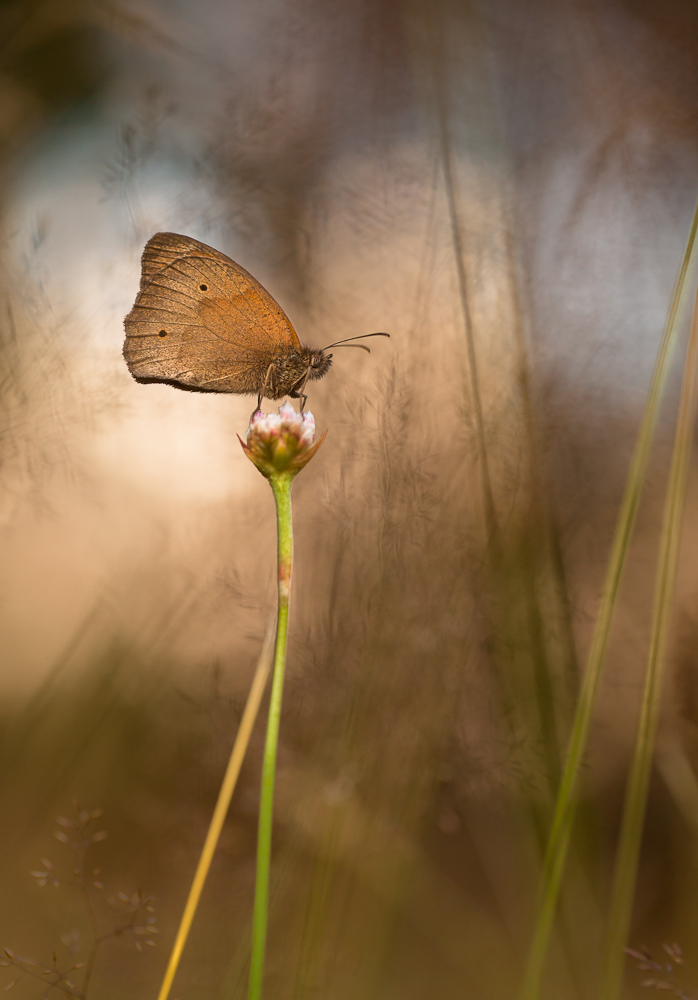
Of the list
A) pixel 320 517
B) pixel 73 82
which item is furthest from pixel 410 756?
pixel 73 82

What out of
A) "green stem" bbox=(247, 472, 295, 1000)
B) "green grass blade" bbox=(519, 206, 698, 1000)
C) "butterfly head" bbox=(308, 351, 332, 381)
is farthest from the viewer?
"butterfly head" bbox=(308, 351, 332, 381)

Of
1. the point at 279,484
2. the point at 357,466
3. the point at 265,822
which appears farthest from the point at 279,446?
the point at 357,466

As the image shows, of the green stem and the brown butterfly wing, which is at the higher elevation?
the brown butterfly wing

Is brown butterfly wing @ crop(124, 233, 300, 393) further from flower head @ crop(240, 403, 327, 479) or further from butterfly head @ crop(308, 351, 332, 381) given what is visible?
flower head @ crop(240, 403, 327, 479)

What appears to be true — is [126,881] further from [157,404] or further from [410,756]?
[157,404]

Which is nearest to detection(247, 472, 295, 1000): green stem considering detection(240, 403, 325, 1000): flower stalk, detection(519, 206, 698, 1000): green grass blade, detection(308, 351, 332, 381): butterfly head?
detection(240, 403, 325, 1000): flower stalk

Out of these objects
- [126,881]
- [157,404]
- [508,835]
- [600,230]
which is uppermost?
[600,230]

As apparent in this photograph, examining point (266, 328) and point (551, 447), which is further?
point (551, 447)
